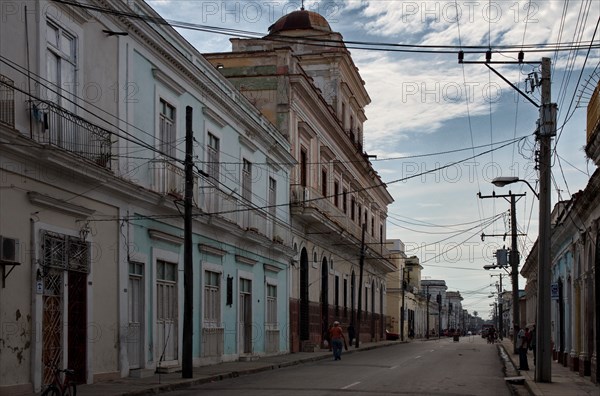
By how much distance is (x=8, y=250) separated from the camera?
14.6 meters

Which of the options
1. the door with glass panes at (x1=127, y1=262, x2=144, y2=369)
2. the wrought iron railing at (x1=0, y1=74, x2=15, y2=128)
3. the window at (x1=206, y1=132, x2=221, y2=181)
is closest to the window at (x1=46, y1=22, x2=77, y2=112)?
the wrought iron railing at (x1=0, y1=74, x2=15, y2=128)

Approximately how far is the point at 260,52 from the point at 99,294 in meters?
20.6

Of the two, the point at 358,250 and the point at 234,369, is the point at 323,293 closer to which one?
the point at 358,250

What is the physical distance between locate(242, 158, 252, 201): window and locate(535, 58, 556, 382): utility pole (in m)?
12.4

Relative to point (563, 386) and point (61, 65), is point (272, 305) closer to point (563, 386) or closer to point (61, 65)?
point (563, 386)

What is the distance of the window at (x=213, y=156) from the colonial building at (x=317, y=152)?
4894 mm

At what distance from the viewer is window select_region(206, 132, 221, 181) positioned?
26.4 metres

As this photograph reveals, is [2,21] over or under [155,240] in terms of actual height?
over

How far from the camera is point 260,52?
37.4 m

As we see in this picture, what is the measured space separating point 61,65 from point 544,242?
35.4ft

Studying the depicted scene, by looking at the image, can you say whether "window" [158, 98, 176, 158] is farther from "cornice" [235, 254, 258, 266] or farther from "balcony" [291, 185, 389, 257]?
"balcony" [291, 185, 389, 257]

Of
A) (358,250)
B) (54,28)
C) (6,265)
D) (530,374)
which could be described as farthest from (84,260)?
(358,250)

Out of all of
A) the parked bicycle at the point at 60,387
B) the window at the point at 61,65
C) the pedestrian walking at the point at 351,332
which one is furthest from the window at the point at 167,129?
the pedestrian walking at the point at 351,332

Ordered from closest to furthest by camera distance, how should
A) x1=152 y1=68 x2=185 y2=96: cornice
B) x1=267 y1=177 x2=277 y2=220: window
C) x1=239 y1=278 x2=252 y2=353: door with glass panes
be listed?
x1=152 y1=68 x2=185 y2=96: cornice, x1=239 y1=278 x2=252 y2=353: door with glass panes, x1=267 y1=177 x2=277 y2=220: window
